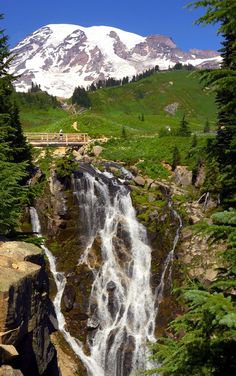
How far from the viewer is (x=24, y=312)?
52.0 feet

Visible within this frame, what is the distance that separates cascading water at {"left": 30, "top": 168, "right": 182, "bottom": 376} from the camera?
30109 mm

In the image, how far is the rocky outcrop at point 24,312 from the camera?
14117 millimetres

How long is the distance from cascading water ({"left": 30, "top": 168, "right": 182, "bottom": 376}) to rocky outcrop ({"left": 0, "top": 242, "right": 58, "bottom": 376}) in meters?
10.2

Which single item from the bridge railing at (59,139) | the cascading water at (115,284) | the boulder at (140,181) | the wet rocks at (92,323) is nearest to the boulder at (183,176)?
the boulder at (140,181)

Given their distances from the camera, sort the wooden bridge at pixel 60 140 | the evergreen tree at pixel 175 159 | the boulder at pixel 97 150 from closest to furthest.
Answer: the evergreen tree at pixel 175 159
the boulder at pixel 97 150
the wooden bridge at pixel 60 140

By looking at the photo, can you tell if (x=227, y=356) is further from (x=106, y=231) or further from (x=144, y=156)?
(x=144, y=156)

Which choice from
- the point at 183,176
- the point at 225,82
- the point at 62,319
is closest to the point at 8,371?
the point at 225,82

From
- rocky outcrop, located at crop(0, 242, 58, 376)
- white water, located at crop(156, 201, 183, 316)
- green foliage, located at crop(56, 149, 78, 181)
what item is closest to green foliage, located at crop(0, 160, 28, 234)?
rocky outcrop, located at crop(0, 242, 58, 376)

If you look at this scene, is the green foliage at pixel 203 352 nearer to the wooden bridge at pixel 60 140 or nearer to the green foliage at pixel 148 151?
the green foliage at pixel 148 151

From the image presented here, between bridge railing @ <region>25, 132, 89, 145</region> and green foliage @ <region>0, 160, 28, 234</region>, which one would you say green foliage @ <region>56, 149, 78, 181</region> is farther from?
green foliage @ <region>0, 160, 28, 234</region>

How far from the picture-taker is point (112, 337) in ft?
101

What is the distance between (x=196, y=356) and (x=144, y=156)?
133 ft

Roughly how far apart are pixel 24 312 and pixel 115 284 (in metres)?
18.0

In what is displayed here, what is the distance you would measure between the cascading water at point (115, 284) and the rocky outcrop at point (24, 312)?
403 inches
